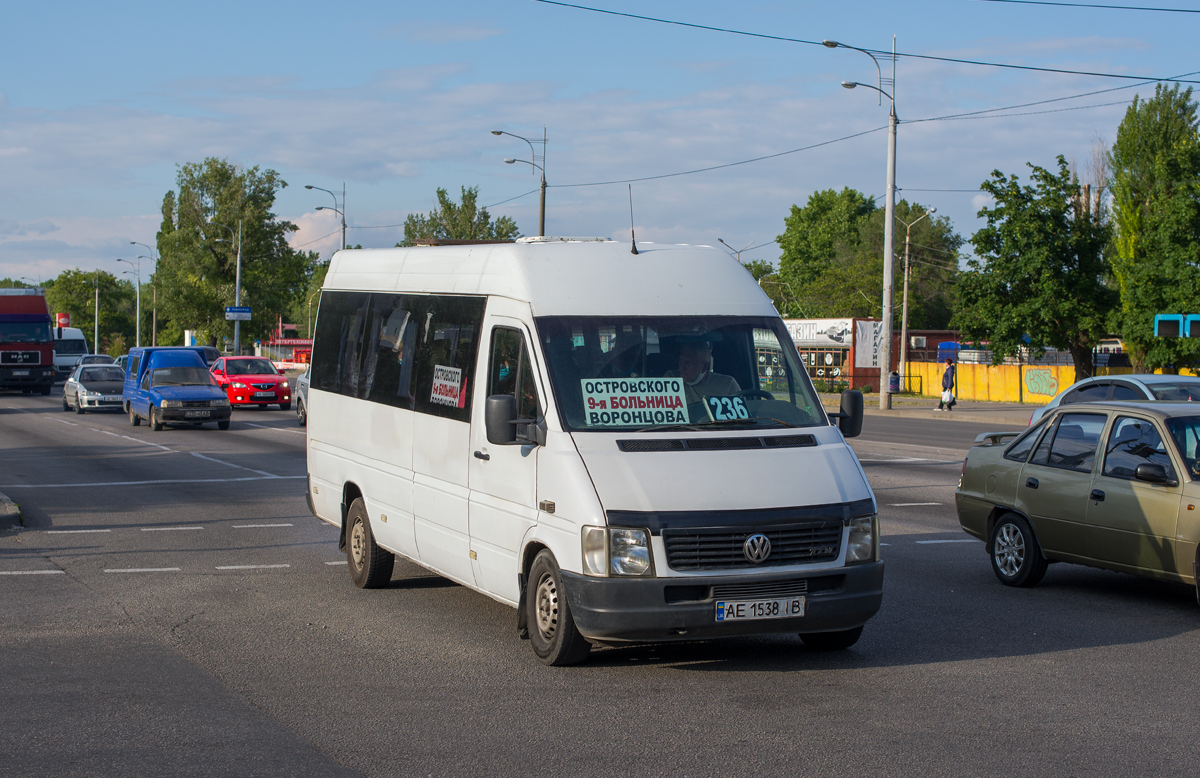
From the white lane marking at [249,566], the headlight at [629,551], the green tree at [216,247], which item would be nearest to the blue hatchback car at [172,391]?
the white lane marking at [249,566]

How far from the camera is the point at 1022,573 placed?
364 inches

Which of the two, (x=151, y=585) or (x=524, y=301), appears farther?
(x=151, y=585)

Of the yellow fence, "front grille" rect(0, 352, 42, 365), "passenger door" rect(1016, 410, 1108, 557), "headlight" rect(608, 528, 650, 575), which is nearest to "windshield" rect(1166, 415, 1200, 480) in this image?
"passenger door" rect(1016, 410, 1108, 557)

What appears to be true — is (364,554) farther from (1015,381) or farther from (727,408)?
(1015,381)

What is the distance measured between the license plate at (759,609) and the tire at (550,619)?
2.67 feet

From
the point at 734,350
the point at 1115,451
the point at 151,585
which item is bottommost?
the point at 151,585

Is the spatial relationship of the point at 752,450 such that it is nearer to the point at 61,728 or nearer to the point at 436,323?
the point at 436,323

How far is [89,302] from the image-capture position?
139 metres

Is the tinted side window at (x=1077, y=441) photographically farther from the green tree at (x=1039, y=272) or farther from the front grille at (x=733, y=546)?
the green tree at (x=1039, y=272)

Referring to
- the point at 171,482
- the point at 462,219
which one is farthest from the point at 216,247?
the point at 171,482

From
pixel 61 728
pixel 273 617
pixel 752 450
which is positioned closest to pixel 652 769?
pixel 752 450

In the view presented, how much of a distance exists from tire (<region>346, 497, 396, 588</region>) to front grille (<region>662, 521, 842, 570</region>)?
343 cm

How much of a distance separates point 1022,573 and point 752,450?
12.1 ft

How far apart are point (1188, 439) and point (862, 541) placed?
10.3ft
